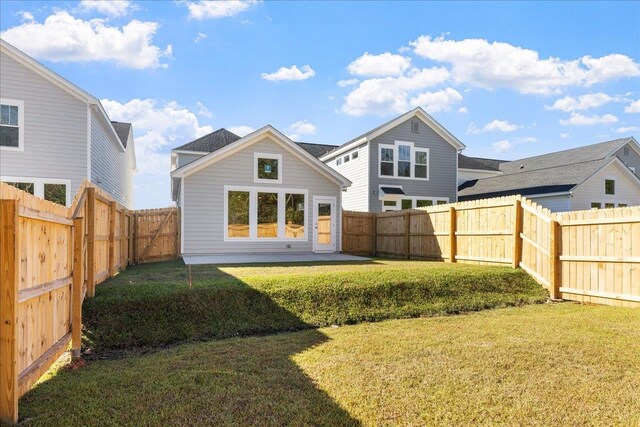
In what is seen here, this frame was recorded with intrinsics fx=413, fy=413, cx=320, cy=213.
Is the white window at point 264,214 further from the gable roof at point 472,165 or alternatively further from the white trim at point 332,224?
the gable roof at point 472,165

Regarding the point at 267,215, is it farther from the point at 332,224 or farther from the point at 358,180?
the point at 358,180

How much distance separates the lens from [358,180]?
22703mm

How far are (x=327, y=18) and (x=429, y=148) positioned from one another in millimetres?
12289

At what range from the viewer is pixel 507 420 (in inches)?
136

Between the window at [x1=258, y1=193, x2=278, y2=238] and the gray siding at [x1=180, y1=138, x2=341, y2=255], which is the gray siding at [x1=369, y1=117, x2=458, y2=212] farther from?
the window at [x1=258, y1=193, x2=278, y2=238]

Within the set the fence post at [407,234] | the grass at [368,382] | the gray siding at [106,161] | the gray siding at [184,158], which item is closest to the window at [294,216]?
the fence post at [407,234]

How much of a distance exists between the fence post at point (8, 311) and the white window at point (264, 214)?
12709mm

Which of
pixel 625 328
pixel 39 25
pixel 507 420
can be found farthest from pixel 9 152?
pixel 625 328

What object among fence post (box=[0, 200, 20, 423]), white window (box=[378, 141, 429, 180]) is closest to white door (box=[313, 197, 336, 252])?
white window (box=[378, 141, 429, 180])

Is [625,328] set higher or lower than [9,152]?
lower

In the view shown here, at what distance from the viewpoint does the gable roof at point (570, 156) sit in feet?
81.7

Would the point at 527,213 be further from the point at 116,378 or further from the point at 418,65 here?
the point at 116,378

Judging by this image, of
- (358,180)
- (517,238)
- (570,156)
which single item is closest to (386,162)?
(358,180)

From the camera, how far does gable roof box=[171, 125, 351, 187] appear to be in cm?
1561
